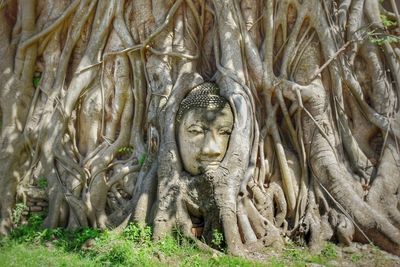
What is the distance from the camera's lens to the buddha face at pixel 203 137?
4.25 meters

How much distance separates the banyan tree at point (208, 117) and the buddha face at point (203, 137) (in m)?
0.02

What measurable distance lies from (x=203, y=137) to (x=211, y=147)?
179 mm

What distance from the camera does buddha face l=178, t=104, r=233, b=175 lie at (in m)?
4.25

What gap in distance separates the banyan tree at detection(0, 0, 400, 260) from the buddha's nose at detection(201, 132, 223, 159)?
3 centimetres

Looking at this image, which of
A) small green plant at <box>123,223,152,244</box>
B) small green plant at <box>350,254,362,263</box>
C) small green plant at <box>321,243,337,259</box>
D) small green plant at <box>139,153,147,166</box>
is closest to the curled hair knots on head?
small green plant at <box>139,153,147,166</box>

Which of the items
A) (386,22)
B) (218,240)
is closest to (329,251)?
(218,240)

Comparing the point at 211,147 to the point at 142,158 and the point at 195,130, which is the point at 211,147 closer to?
the point at 195,130

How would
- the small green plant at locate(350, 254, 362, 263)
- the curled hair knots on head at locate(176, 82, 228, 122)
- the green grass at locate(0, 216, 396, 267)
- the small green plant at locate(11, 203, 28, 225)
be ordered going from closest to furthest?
1. the green grass at locate(0, 216, 396, 267)
2. the small green plant at locate(350, 254, 362, 263)
3. the curled hair knots on head at locate(176, 82, 228, 122)
4. the small green plant at locate(11, 203, 28, 225)

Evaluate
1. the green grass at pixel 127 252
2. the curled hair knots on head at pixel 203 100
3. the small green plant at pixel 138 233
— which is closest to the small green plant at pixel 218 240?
the green grass at pixel 127 252

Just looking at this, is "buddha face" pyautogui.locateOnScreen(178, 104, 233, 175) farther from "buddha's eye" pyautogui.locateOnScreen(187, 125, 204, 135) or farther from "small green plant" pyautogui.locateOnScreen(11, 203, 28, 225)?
"small green plant" pyautogui.locateOnScreen(11, 203, 28, 225)

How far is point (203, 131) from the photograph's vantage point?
14.3 feet

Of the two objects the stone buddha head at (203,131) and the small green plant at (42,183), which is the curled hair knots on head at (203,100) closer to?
the stone buddha head at (203,131)

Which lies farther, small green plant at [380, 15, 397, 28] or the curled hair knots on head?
small green plant at [380, 15, 397, 28]

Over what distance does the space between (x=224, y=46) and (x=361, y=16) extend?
1.88 metres
